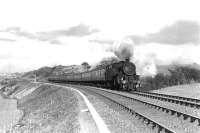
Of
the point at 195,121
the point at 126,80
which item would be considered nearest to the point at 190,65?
the point at 126,80

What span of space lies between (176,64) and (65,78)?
44.6 metres

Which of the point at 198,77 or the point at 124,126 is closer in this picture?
the point at 124,126

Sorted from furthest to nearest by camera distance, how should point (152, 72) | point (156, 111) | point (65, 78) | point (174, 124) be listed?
point (65, 78), point (152, 72), point (156, 111), point (174, 124)

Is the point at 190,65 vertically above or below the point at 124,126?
above

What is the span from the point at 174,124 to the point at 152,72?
2482cm

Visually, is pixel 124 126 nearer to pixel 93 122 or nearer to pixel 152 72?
pixel 93 122

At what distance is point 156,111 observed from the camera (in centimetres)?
1659

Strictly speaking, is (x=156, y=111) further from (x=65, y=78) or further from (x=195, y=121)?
(x=65, y=78)

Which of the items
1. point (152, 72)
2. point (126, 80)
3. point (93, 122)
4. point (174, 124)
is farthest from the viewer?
point (152, 72)

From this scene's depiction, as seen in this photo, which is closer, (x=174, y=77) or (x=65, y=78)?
(x=174, y=77)

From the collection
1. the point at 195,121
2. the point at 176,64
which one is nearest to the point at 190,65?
the point at 176,64

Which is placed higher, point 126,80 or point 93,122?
point 126,80

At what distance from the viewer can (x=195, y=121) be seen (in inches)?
497

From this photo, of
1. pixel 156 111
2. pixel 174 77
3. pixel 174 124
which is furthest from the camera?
pixel 174 77
